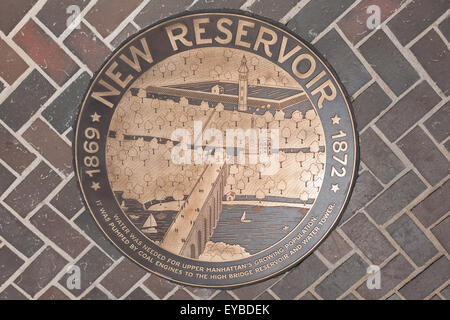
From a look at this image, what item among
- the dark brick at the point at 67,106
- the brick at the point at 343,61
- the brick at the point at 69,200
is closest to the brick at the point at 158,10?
the dark brick at the point at 67,106

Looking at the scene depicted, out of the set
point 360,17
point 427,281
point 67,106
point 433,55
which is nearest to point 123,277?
point 67,106

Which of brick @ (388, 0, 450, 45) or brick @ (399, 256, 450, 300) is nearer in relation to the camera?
brick @ (388, 0, 450, 45)

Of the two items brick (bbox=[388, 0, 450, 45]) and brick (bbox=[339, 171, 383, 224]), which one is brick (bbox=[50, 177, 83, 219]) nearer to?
brick (bbox=[339, 171, 383, 224])

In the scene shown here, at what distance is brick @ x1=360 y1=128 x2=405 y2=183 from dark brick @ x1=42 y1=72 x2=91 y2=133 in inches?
42.2

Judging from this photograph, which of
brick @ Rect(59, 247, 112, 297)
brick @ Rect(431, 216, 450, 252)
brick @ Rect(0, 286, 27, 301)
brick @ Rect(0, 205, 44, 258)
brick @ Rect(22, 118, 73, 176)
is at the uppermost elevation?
brick @ Rect(431, 216, 450, 252)

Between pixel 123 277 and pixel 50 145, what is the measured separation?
0.60 metres

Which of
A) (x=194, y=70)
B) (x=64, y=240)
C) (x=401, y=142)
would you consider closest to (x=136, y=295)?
(x=64, y=240)

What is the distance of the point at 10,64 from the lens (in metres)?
1.46

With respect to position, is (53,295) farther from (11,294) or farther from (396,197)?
(396,197)

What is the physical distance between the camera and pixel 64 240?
1.58 meters

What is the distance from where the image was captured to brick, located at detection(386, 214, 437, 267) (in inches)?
61.5

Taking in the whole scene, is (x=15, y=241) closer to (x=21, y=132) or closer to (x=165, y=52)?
(x=21, y=132)

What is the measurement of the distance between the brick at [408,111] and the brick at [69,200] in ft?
3.88

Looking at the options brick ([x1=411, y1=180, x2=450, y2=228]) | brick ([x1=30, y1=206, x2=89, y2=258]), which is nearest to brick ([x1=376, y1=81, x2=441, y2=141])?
brick ([x1=411, y1=180, x2=450, y2=228])
